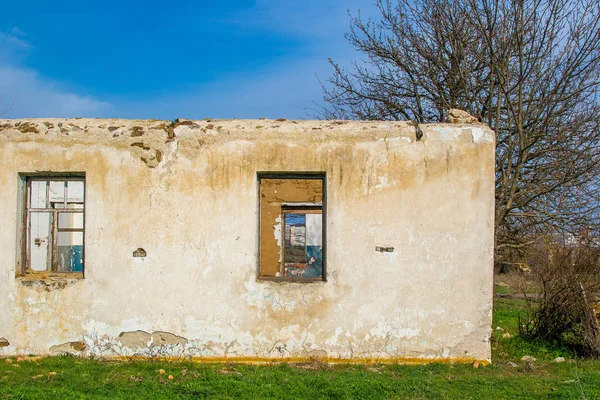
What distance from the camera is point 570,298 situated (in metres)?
7.41

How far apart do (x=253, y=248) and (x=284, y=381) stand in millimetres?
1514

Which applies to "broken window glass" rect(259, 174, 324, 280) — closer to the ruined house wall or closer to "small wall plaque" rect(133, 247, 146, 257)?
the ruined house wall

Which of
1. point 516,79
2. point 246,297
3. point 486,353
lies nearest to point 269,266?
point 246,297

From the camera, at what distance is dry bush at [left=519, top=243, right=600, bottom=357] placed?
7.24m

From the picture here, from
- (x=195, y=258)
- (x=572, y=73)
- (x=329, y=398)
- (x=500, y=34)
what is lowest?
(x=329, y=398)

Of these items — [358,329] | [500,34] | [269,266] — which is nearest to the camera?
[358,329]

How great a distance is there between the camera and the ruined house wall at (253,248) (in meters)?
6.16

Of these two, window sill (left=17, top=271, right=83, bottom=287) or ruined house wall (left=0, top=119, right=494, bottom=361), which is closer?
ruined house wall (left=0, top=119, right=494, bottom=361)

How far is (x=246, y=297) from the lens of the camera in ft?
20.3

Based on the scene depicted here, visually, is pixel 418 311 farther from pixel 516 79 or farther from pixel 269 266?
pixel 516 79

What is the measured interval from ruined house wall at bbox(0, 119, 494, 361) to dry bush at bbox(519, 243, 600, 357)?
1.88m

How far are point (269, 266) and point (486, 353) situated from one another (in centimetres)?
503

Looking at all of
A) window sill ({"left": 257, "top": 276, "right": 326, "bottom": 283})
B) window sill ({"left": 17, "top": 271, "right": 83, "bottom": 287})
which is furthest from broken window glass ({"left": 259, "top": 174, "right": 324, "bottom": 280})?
window sill ({"left": 17, "top": 271, "right": 83, "bottom": 287})

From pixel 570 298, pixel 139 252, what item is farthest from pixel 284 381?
pixel 570 298
